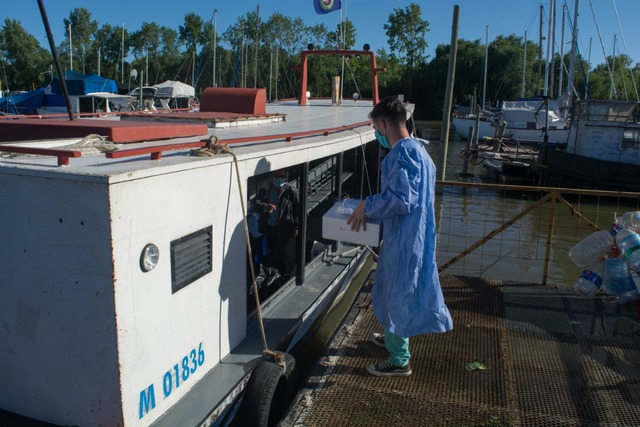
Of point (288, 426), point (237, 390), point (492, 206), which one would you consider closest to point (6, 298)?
Result: point (237, 390)

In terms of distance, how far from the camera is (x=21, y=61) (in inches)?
1999

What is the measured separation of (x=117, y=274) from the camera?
261cm

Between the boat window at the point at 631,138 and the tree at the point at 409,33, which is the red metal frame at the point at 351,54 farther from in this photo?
the tree at the point at 409,33

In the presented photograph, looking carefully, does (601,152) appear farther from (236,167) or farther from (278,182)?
(236,167)

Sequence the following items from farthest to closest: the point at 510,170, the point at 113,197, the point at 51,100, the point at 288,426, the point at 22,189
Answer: the point at 51,100 < the point at 510,170 < the point at 288,426 < the point at 22,189 < the point at 113,197

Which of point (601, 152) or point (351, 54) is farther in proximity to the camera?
point (601, 152)

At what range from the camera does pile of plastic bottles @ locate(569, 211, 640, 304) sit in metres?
5.56

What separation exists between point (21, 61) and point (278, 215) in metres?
54.2

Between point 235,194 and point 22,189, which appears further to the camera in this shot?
point 235,194

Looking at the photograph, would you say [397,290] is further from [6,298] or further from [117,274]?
[6,298]

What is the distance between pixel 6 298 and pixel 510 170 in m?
21.6

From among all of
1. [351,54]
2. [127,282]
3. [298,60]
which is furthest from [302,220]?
[298,60]

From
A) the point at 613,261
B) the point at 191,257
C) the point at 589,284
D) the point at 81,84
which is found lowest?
the point at 589,284

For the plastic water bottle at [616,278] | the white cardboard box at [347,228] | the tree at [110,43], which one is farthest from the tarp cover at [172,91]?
the tree at [110,43]
